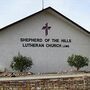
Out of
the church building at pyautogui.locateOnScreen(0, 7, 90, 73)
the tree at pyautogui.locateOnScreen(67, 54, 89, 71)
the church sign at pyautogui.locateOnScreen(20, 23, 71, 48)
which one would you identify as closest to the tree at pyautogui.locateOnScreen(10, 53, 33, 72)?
the church building at pyautogui.locateOnScreen(0, 7, 90, 73)

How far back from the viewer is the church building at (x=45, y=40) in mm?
26688

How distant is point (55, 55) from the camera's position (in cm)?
2780

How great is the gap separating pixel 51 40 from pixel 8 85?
20.5m

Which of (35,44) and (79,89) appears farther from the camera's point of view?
(35,44)

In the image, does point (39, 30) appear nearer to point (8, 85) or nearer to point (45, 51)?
point (45, 51)

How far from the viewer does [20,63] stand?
83.9 feet

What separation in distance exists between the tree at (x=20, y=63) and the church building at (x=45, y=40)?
2.00 feet

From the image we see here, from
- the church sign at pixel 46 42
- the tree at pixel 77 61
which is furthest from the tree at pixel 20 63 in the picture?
the tree at pixel 77 61

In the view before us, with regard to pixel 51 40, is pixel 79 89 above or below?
below

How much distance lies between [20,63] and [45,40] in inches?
124

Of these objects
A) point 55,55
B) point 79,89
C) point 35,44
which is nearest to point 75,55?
point 55,55

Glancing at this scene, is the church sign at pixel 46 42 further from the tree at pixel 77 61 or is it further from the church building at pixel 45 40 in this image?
the tree at pixel 77 61

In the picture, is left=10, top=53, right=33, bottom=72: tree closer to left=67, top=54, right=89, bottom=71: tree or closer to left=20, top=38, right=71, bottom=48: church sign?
left=20, top=38, right=71, bottom=48: church sign

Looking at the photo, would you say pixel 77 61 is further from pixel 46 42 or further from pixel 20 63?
pixel 20 63
